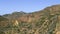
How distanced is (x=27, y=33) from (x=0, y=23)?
11.7 m

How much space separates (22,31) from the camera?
26.0 m

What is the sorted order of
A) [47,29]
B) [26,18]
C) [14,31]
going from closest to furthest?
[47,29], [14,31], [26,18]

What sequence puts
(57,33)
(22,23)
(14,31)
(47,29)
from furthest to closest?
(22,23), (14,31), (47,29), (57,33)

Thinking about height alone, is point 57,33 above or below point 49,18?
below

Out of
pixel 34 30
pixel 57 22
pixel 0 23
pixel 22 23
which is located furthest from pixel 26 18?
pixel 57 22

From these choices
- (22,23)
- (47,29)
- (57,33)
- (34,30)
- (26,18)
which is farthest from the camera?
(26,18)

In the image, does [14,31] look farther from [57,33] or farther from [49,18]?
[57,33]

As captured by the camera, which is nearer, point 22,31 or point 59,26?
point 59,26

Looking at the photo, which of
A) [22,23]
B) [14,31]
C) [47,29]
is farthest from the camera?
[22,23]

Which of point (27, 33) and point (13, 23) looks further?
point (13, 23)

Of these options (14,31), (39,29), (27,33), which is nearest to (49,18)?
(39,29)

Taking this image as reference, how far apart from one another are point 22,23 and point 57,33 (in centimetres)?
1029

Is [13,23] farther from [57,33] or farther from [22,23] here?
[57,33]

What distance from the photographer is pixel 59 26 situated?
2184 cm
